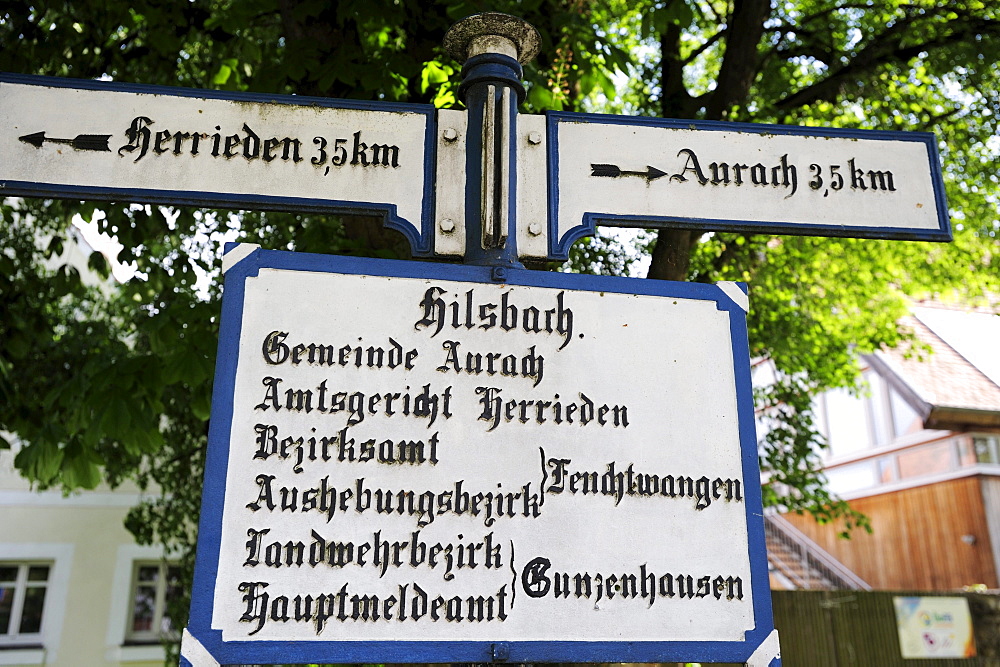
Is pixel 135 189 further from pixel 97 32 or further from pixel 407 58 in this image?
pixel 97 32

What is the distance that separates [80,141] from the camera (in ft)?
6.73

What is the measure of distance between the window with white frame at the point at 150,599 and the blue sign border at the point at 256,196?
12161 millimetres

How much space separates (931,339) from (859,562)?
7.35 m

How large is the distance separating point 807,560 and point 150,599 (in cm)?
1327

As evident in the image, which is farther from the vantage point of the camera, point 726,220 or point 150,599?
point 150,599

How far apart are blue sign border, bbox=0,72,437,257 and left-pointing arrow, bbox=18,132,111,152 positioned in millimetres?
108

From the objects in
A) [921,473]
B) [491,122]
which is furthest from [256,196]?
[921,473]

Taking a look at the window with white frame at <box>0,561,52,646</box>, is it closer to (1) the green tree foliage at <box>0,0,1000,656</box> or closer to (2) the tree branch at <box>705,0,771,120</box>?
(1) the green tree foliage at <box>0,0,1000,656</box>

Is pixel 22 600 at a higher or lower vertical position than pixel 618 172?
lower

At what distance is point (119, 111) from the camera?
6.88 feet

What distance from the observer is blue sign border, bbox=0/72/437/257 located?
2012 millimetres

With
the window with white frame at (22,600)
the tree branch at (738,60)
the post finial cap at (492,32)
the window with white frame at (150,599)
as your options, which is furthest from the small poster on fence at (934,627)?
the window with white frame at (22,600)

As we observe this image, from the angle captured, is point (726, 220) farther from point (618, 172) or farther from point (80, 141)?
point (80, 141)

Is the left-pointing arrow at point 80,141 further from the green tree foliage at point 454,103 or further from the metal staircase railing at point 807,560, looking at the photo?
the metal staircase railing at point 807,560
